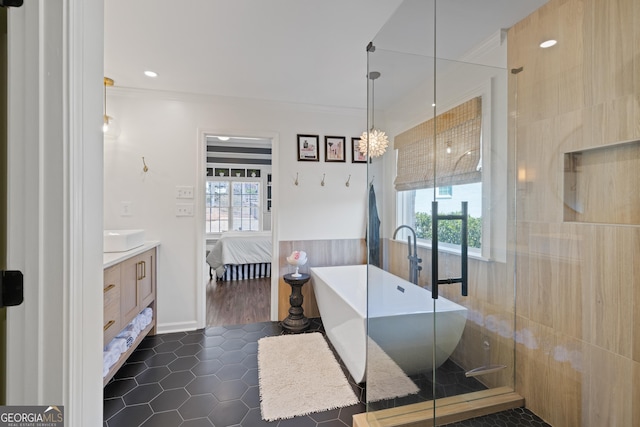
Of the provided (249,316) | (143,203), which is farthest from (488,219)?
(143,203)

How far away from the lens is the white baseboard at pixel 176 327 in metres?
2.95

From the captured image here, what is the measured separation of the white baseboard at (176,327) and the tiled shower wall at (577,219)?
287 centimetres

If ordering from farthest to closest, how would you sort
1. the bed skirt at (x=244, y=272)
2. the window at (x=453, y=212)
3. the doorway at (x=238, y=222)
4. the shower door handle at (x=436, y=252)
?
1. the bed skirt at (x=244, y=272)
2. the doorway at (x=238, y=222)
3. the window at (x=453, y=212)
4. the shower door handle at (x=436, y=252)

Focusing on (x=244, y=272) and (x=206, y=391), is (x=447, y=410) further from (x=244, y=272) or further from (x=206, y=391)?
(x=244, y=272)

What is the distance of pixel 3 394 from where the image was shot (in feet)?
2.48

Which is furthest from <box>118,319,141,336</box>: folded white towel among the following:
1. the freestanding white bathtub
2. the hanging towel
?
the hanging towel

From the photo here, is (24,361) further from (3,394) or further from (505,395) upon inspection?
(505,395)

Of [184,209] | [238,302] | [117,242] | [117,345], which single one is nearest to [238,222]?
[238,302]

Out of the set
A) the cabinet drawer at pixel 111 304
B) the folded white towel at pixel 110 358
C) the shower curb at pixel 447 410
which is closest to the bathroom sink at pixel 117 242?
the cabinet drawer at pixel 111 304

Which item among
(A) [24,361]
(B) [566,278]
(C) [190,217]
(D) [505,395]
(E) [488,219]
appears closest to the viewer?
(A) [24,361]

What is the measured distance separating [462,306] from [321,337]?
1395 mm

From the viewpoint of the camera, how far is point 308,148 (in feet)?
11.1

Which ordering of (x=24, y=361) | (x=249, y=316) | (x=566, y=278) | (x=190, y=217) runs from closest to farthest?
1. (x=24, y=361)
2. (x=566, y=278)
3. (x=190, y=217)
4. (x=249, y=316)

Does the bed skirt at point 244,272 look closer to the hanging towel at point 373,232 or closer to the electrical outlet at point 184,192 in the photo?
the electrical outlet at point 184,192
